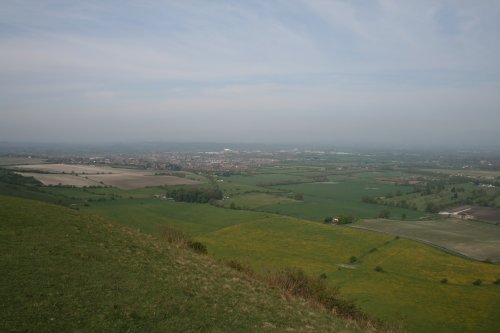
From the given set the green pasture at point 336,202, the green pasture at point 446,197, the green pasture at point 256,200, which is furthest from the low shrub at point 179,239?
the green pasture at point 446,197

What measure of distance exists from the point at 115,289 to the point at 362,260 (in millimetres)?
39636

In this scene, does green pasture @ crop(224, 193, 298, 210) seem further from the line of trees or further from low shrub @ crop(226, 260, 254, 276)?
low shrub @ crop(226, 260, 254, 276)

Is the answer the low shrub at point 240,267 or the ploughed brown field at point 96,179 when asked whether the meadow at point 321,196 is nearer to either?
the ploughed brown field at point 96,179

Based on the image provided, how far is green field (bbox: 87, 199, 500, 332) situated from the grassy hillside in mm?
14161

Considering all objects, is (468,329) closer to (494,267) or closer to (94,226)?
(494,267)

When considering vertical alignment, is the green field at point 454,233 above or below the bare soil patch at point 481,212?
below

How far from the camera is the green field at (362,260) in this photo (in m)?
31.5

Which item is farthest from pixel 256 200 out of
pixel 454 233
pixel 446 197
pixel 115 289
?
pixel 115 289

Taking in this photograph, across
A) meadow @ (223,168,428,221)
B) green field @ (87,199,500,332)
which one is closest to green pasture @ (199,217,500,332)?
green field @ (87,199,500,332)

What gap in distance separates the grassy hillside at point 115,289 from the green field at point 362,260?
14161 millimetres

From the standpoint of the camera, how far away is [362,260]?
1916 inches

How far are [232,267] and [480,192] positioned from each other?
99.5 meters

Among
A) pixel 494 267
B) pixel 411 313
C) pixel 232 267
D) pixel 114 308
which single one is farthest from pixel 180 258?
pixel 494 267

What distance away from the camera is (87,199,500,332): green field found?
31531 millimetres
